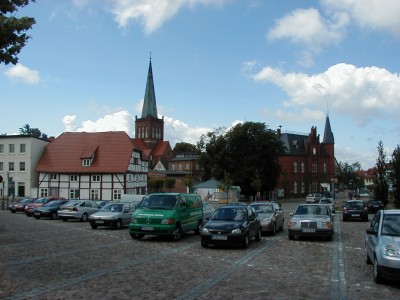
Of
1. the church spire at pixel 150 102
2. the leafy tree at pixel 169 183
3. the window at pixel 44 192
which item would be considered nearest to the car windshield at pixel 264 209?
the window at pixel 44 192

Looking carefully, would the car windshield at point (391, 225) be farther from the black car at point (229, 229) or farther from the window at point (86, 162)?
the window at point (86, 162)

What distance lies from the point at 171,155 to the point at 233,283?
456 feet

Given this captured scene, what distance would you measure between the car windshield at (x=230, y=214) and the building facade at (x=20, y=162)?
55.8 metres

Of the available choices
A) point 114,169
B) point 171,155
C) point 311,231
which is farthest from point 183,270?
point 171,155

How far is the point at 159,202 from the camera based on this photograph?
20.5 m

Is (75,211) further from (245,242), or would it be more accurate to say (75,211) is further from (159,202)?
(245,242)

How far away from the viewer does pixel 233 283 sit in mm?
10430

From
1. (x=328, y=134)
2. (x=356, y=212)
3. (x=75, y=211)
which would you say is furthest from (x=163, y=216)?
(x=328, y=134)

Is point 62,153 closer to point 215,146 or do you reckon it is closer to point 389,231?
point 215,146

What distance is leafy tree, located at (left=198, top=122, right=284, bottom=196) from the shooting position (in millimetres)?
78188

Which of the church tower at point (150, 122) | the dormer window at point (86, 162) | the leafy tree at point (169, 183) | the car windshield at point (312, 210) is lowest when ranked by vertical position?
the car windshield at point (312, 210)

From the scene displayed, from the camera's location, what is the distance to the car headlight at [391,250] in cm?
Answer: 986

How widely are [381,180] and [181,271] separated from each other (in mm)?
32128

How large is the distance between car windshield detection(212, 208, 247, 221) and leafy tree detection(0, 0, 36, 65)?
30.9 feet
